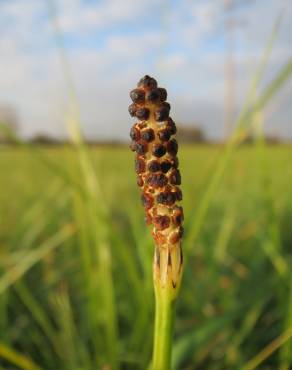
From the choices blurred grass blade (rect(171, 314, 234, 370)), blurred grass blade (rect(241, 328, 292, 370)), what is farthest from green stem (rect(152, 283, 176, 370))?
blurred grass blade (rect(171, 314, 234, 370))

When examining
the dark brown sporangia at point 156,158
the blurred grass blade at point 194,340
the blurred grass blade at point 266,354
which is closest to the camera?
the dark brown sporangia at point 156,158

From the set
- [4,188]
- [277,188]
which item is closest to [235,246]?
[277,188]

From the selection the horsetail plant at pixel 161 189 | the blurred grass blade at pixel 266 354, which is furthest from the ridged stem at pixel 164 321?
the blurred grass blade at pixel 266 354

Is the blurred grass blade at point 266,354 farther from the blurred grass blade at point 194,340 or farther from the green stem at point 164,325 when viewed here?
the green stem at point 164,325

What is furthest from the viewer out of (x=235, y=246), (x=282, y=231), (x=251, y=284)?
(x=282, y=231)

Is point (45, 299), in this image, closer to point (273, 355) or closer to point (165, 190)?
point (273, 355)

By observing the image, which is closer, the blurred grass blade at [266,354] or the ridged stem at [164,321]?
the ridged stem at [164,321]
